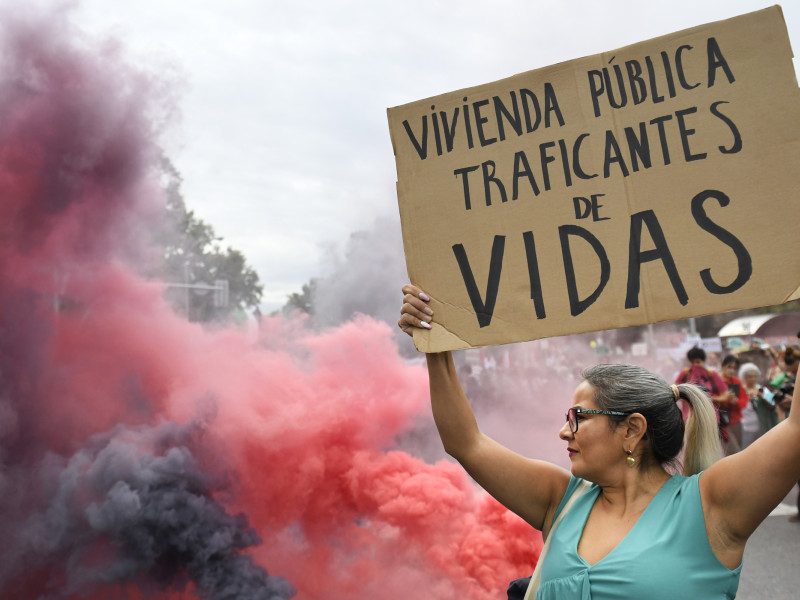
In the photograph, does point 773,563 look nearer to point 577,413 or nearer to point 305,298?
point 577,413

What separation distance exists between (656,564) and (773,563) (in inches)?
189

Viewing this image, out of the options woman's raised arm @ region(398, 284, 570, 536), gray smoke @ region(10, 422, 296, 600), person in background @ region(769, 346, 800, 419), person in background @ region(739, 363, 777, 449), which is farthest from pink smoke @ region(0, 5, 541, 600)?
person in background @ region(739, 363, 777, 449)

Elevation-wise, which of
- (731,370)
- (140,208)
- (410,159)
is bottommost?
(731,370)

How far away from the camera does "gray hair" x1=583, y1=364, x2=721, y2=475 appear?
1844mm

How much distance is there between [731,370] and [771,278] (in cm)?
755

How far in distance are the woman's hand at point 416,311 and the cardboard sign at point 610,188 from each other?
1.1 inches

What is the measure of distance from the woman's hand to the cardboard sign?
0.03 metres

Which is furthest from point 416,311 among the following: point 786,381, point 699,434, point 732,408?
point 786,381

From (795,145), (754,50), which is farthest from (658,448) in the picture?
(754,50)

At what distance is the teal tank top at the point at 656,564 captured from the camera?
1.52 meters

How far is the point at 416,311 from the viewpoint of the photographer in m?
1.91

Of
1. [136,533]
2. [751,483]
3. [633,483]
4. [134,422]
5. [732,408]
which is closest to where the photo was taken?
[751,483]

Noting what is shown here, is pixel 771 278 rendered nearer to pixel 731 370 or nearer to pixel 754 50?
pixel 754 50

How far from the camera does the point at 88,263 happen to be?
6.44 meters
